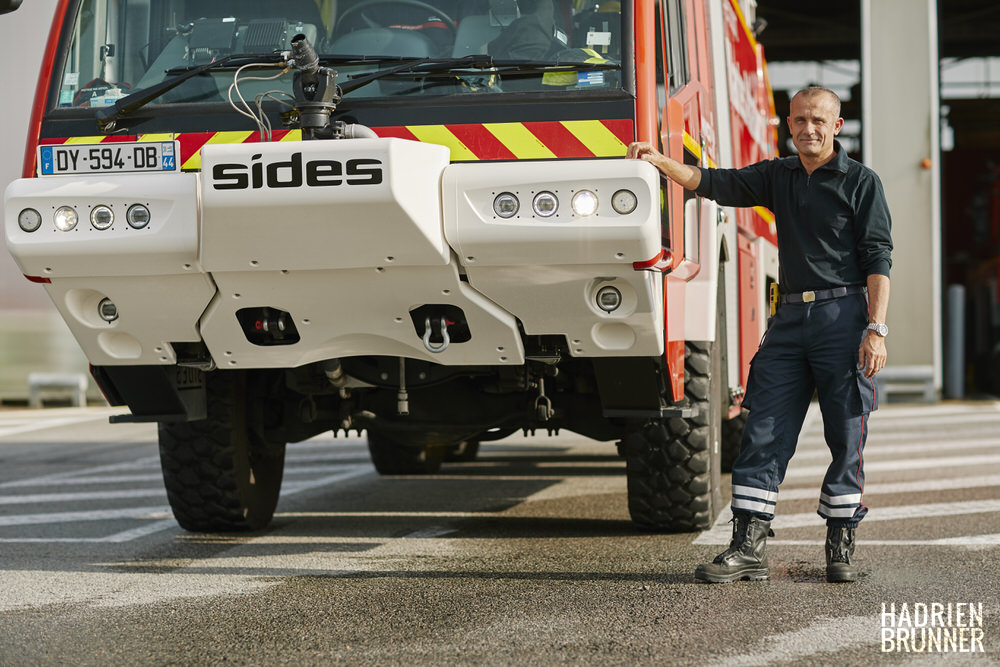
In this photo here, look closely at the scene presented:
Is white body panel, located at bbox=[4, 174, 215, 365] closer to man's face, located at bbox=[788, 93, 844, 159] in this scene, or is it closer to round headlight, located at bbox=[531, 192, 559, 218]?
round headlight, located at bbox=[531, 192, 559, 218]

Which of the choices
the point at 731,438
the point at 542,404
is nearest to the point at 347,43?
the point at 542,404

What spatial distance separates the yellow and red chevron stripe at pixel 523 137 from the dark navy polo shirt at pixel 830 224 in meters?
0.70

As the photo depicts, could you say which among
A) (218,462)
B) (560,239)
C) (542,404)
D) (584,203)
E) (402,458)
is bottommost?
(402,458)

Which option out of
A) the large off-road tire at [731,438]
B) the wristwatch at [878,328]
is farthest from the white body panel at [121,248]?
the large off-road tire at [731,438]

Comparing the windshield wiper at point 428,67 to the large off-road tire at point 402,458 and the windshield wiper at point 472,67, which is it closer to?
the windshield wiper at point 472,67

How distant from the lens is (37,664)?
3877 mm

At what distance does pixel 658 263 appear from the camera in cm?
481

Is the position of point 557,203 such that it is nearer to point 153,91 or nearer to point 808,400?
point 808,400

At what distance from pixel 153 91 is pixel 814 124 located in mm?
2482

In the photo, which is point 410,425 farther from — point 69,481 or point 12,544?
point 69,481

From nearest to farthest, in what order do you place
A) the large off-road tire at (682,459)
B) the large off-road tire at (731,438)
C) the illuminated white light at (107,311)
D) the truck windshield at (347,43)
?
the truck windshield at (347,43)
the illuminated white light at (107,311)
the large off-road tire at (682,459)
the large off-road tire at (731,438)

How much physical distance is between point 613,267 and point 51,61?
2.36 metres

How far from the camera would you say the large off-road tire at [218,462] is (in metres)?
6.03

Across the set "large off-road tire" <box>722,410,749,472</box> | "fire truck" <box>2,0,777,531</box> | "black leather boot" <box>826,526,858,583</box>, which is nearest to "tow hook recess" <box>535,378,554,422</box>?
"fire truck" <box>2,0,777,531</box>
